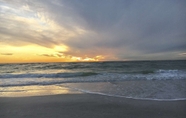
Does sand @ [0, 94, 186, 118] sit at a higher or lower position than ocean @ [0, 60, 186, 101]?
lower

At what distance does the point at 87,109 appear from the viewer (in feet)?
16.6

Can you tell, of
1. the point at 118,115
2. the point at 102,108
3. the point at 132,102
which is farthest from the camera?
the point at 132,102

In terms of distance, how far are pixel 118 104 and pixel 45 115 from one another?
2.81 metres

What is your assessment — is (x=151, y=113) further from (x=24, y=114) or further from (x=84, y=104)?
(x=24, y=114)

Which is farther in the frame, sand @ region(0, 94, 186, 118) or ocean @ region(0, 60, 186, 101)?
ocean @ region(0, 60, 186, 101)

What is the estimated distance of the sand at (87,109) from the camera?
178 inches

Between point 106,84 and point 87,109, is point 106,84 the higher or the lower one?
the higher one

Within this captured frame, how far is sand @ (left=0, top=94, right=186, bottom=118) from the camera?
452 centimetres

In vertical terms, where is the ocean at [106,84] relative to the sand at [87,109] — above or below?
above

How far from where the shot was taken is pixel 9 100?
20.3ft

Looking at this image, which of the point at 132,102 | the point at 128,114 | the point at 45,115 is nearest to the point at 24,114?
the point at 45,115

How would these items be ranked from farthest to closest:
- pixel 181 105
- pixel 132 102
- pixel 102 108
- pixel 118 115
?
pixel 132 102 → pixel 181 105 → pixel 102 108 → pixel 118 115

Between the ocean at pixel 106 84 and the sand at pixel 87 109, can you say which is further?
the ocean at pixel 106 84

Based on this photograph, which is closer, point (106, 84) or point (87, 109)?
point (87, 109)
